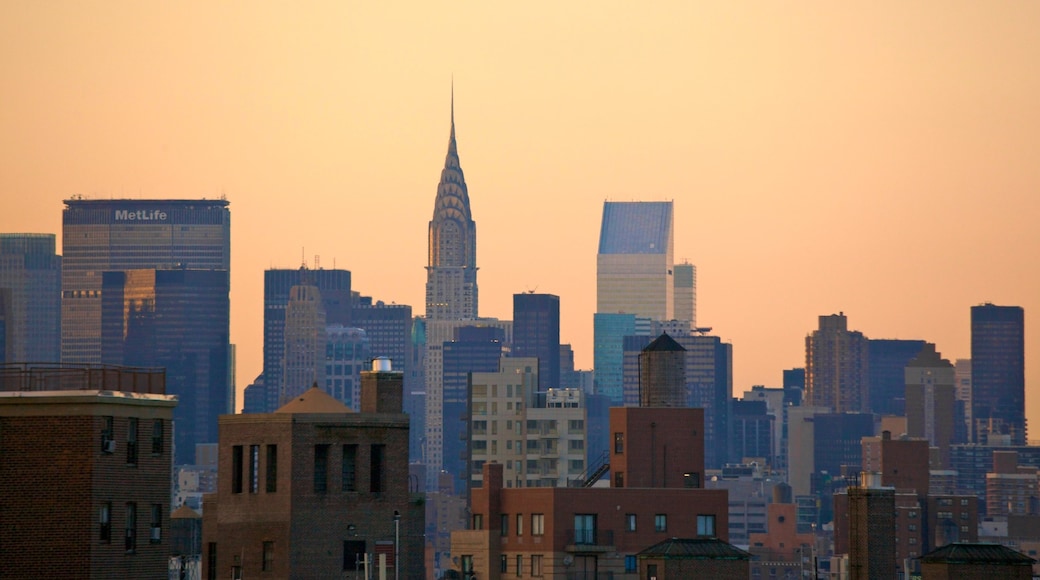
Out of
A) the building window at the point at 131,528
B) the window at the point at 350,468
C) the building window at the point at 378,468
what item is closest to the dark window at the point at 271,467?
the window at the point at 350,468

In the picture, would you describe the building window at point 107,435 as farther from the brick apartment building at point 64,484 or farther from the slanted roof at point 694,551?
the slanted roof at point 694,551

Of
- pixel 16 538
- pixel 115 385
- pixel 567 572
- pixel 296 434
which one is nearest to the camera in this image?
pixel 16 538

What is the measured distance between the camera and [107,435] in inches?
3455

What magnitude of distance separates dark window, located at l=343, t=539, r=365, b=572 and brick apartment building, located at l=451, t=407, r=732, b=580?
36295 millimetres

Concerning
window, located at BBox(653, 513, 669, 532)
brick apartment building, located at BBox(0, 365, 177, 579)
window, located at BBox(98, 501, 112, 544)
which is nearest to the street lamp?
brick apartment building, located at BBox(0, 365, 177, 579)

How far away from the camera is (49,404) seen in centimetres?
8669

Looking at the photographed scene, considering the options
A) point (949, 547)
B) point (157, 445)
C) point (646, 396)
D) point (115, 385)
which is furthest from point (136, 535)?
point (646, 396)

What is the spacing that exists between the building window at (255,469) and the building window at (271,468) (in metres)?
0.64

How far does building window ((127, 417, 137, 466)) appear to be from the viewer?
8888 centimetres

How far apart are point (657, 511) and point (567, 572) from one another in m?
6.55

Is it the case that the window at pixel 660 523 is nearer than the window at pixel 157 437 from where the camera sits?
No

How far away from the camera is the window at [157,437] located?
90750 mm

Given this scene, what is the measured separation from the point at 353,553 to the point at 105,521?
1327 inches

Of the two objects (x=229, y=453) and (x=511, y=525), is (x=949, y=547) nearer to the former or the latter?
(x=229, y=453)
